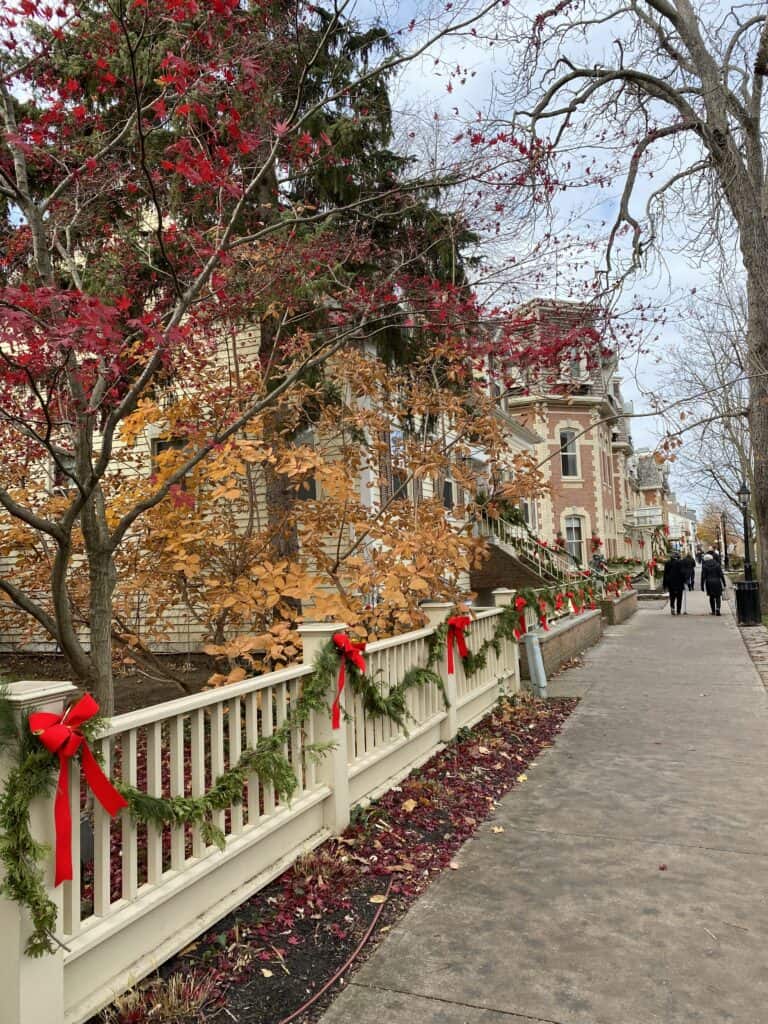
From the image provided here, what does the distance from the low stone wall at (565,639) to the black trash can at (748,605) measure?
12.6 ft

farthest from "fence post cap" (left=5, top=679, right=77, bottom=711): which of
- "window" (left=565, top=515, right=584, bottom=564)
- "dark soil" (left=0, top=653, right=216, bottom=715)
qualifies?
"window" (left=565, top=515, right=584, bottom=564)

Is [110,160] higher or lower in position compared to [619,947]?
higher

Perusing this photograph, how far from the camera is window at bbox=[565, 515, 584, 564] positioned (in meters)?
34.2

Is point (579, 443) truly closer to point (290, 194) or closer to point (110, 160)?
point (290, 194)

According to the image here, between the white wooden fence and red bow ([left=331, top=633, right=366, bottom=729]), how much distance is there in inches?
2.2

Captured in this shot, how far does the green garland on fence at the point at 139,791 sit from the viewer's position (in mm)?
2268

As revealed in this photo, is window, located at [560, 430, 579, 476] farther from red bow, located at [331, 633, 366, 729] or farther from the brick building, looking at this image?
red bow, located at [331, 633, 366, 729]

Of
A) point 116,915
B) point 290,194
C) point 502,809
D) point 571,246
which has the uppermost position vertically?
point 290,194

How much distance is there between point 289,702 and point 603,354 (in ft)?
18.5

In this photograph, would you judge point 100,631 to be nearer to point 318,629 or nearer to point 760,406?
point 318,629

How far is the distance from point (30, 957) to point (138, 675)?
24.8 ft

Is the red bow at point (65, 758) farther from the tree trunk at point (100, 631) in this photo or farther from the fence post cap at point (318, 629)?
the tree trunk at point (100, 631)

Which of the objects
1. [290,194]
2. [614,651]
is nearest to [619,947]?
[290,194]

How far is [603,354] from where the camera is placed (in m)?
8.02
